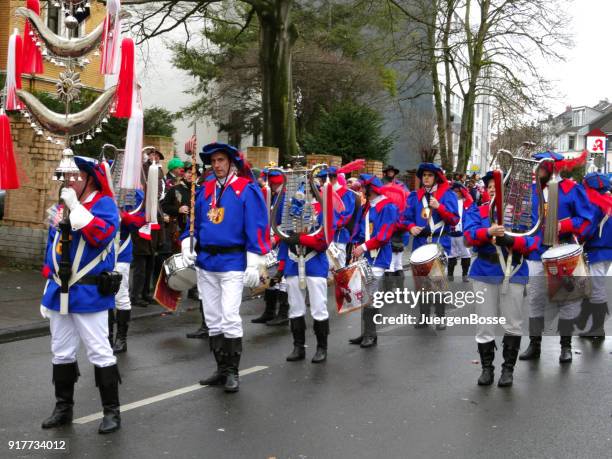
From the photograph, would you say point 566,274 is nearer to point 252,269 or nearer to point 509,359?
point 509,359

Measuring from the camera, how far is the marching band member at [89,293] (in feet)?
18.8

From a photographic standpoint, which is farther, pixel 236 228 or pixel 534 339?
pixel 534 339

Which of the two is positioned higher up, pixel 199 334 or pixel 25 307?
pixel 25 307

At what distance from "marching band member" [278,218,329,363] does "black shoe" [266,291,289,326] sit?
2495 mm

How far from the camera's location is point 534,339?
29.1 feet

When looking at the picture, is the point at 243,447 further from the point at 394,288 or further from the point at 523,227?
the point at 394,288

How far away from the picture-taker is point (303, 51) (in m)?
37.2

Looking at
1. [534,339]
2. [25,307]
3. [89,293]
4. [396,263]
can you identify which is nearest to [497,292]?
[534,339]

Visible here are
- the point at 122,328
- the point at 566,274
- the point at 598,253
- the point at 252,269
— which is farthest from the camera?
the point at 598,253

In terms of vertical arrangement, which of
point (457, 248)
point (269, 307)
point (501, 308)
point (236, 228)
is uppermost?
point (236, 228)

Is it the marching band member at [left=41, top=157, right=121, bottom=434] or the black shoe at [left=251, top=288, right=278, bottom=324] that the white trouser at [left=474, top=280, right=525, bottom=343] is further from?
the black shoe at [left=251, top=288, right=278, bottom=324]

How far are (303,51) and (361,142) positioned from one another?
1004 centimetres

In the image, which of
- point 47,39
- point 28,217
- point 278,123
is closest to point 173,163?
point 28,217

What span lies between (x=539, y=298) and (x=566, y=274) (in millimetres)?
485
